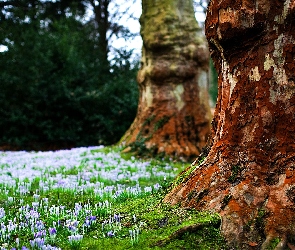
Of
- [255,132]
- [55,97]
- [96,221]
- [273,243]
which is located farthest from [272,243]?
[55,97]

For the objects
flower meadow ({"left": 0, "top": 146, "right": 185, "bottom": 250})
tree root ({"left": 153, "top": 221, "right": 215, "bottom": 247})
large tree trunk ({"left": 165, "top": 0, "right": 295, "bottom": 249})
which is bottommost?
flower meadow ({"left": 0, "top": 146, "right": 185, "bottom": 250})

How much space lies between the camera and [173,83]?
10.6m

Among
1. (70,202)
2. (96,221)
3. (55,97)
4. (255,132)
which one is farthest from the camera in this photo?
(55,97)

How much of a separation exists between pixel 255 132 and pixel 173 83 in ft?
24.4

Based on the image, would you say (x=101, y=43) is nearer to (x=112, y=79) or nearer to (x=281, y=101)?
(x=112, y=79)

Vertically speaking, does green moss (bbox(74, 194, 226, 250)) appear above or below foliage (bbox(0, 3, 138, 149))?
below

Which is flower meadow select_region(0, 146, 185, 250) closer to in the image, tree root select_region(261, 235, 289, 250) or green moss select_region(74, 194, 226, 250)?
green moss select_region(74, 194, 226, 250)

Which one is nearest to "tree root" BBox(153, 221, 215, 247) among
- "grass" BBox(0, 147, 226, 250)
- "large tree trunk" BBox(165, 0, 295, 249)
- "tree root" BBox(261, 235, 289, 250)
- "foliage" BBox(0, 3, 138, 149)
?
"grass" BBox(0, 147, 226, 250)

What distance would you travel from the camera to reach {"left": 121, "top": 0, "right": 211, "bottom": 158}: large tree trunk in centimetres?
1045

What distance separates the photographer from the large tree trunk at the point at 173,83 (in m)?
10.5

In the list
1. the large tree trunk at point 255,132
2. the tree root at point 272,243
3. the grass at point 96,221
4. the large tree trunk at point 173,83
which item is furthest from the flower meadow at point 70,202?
the large tree trunk at point 173,83

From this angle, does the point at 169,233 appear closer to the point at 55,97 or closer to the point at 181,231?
the point at 181,231

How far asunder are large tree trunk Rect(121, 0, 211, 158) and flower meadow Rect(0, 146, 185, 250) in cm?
143

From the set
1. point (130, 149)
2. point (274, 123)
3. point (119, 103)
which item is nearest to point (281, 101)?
point (274, 123)
